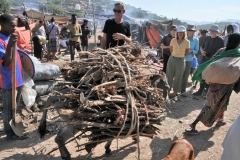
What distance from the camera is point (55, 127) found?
15.7 feet

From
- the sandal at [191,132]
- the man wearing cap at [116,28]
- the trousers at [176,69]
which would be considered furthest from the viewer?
the trousers at [176,69]

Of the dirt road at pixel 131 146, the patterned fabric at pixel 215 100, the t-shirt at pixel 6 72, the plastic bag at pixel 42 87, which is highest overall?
the t-shirt at pixel 6 72

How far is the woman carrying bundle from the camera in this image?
13.3 feet

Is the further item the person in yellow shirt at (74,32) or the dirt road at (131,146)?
the person in yellow shirt at (74,32)

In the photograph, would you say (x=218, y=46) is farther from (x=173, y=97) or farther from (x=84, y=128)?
(x=84, y=128)

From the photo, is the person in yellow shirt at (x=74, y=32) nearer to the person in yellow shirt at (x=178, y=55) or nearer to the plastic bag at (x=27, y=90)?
the person in yellow shirt at (x=178, y=55)

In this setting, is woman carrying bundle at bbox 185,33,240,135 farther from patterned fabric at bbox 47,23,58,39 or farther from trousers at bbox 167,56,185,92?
patterned fabric at bbox 47,23,58,39

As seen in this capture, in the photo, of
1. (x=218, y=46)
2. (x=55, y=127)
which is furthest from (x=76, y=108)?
(x=218, y=46)

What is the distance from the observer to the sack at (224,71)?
4.04 m

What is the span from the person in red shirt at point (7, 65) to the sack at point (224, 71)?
3.50m

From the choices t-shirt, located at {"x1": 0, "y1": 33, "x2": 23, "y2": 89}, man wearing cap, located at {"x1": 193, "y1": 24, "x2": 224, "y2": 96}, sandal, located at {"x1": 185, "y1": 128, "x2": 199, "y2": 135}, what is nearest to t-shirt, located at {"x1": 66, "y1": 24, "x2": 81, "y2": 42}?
man wearing cap, located at {"x1": 193, "y1": 24, "x2": 224, "y2": 96}

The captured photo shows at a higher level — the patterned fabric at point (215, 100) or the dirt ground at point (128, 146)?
the patterned fabric at point (215, 100)

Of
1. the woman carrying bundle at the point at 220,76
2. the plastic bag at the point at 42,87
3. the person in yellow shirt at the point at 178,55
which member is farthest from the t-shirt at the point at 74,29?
the woman carrying bundle at the point at 220,76

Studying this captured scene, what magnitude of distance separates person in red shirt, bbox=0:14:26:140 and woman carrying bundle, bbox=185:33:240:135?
3.48 metres
